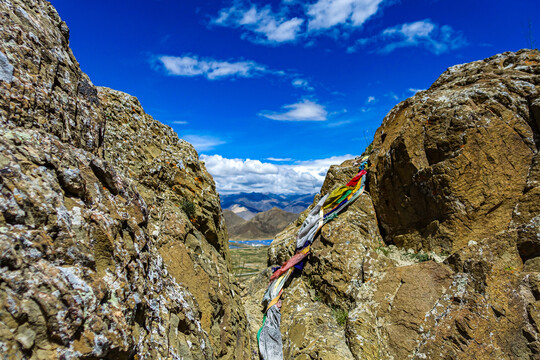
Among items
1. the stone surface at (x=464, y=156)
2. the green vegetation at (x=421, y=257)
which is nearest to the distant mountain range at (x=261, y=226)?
the stone surface at (x=464, y=156)

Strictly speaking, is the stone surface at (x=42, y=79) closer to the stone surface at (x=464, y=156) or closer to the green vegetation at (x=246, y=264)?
the stone surface at (x=464, y=156)

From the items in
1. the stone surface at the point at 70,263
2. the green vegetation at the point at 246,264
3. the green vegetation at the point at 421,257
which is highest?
the stone surface at the point at 70,263

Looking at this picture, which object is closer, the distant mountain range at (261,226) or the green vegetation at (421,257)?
the green vegetation at (421,257)

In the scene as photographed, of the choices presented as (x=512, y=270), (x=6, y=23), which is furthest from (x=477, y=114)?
(x=6, y=23)

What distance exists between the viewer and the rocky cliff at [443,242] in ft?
17.0

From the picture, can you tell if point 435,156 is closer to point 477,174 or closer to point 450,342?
point 477,174

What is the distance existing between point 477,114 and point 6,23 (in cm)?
939

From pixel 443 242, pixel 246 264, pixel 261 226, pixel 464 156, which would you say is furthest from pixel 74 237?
pixel 261 226

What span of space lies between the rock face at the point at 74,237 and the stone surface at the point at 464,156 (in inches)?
236

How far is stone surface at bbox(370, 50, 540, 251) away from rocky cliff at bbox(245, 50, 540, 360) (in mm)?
27

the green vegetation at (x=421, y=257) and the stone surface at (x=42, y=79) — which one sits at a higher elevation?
the stone surface at (x=42, y=79)

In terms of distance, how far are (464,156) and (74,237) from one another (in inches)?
324

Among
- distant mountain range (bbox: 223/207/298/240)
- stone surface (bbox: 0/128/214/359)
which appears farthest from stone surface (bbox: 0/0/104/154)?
distant mountain range (bbox: 223/207/298/240)

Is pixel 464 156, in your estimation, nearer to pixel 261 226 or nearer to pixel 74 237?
pixel 74 237
